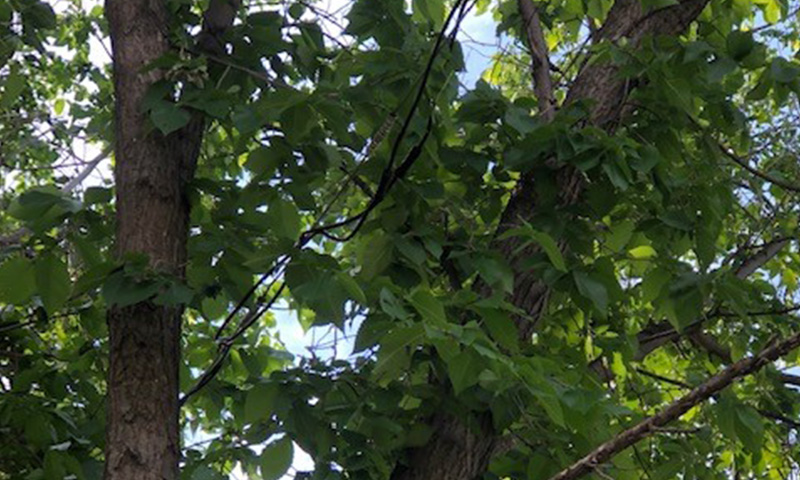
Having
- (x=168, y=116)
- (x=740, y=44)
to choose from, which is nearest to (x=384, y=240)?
(x=168, y=116)

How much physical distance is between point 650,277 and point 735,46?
61cm

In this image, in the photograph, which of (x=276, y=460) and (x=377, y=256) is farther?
(x=377, y=256)

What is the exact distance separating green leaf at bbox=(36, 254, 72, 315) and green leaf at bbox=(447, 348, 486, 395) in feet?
2.77

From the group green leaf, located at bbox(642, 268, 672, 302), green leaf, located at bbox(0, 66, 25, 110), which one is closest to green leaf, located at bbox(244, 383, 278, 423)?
green leaf, located at bbox(642, 268, 672, 302)

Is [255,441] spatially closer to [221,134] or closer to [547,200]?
[547,200]

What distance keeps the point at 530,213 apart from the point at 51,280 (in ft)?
3.85

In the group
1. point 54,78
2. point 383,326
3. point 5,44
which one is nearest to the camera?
point 383,326

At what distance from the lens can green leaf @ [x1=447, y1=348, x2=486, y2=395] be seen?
7.15 feet

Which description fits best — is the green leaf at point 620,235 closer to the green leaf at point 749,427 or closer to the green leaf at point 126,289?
the green leaf at point 749,427

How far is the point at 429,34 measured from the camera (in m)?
3.19

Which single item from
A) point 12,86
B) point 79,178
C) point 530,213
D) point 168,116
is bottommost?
point 530,213

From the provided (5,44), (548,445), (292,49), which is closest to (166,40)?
(292,49)

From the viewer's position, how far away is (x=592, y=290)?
2.66 m

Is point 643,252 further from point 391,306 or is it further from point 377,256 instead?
point 391,306
